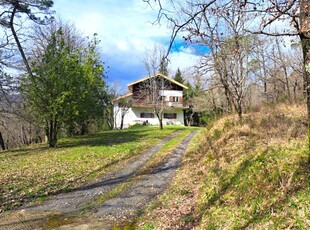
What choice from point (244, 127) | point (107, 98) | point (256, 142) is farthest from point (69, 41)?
point (256, 142)

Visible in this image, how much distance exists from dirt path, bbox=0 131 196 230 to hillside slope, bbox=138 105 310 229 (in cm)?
57

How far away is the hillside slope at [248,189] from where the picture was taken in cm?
446

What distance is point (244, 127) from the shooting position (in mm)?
10484

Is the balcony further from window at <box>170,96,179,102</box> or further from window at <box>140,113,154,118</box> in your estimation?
window at <box>140,113,154,118</box>

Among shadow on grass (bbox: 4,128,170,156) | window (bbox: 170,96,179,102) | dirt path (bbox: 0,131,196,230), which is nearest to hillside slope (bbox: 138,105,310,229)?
dirt path (bbox: 0,131,196,230)

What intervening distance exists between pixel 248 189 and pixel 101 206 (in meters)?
3.74

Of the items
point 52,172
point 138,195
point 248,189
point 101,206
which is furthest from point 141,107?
point 248,189

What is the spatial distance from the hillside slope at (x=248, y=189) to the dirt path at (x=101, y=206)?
566 millimetres

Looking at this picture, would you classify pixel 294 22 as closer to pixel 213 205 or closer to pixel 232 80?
pixel 213 205

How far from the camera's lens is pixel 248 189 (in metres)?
5.46

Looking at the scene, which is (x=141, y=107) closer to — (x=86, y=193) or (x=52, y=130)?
(x=52, y=130)

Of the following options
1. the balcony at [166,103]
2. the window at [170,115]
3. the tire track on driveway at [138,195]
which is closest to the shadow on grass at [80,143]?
the tire track on driveway at [138,195]

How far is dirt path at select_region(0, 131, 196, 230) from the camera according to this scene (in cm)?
602

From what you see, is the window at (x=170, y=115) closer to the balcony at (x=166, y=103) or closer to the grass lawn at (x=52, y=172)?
the balcony at (x=166, y=103)
